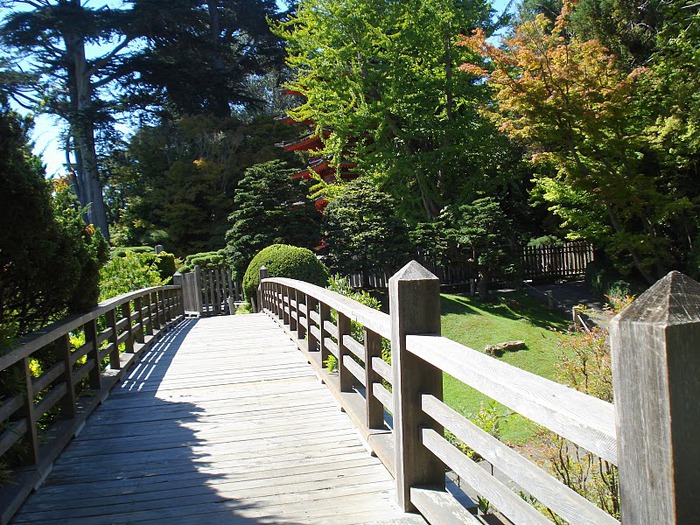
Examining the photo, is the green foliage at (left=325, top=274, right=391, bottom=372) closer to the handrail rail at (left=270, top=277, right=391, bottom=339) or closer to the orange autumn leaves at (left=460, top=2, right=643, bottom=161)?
the handrail rail at (left=270, top=277, right=391, bottom=339)

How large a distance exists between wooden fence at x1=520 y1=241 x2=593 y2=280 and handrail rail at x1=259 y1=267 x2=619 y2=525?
1856 cm

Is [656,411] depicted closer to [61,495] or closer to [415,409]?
[415,409]

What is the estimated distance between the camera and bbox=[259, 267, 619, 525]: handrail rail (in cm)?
164

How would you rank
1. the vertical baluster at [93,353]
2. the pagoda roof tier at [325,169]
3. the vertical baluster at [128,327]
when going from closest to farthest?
the vertical baluster at [93,353] < the vertical baluster at [128,327] < the pagoda roof tier at [325,169]

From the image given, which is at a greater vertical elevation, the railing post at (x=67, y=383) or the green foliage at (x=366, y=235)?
the green foliage at (x=366, y=235)

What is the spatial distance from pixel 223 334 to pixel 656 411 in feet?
31.9

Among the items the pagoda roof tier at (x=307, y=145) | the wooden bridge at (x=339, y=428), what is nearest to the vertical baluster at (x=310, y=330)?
the wooden bridge at (x=339, y=428)

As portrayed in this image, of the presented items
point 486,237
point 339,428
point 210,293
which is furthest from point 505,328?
point 339,428

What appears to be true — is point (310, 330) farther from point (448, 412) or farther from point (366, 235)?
point (366, 235)

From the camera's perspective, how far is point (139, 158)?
29.0 meters

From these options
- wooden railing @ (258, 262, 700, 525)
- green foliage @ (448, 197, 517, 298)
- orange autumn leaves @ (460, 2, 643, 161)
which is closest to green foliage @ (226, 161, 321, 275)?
green foliage @ (448, 197, 517, 298)

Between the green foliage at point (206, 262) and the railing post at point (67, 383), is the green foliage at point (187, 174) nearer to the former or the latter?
the green foliage at point (206, 262)

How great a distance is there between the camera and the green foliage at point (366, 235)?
18781 mm

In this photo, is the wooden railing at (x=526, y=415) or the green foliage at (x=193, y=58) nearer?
the wooden railing at (x=526, y=415)
